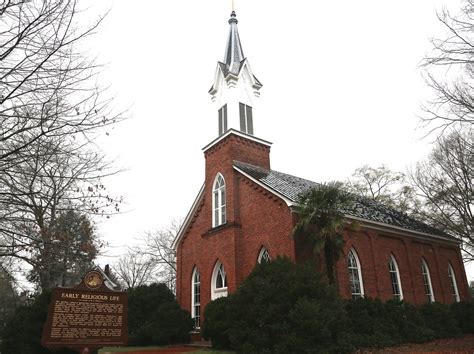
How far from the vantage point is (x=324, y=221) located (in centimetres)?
1789

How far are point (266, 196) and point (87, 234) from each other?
10.6 meters

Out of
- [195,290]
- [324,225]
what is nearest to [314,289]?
[324,225]

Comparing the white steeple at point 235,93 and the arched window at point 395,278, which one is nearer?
the arched window at point 395,278

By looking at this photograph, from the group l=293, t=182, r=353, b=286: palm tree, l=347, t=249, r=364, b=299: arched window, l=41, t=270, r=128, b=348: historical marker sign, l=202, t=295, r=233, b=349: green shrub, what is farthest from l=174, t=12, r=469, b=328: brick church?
l=41, t=270, r=128, b=348: historical marker sign

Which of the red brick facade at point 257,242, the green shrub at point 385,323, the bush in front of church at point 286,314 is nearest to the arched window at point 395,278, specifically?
the red brick facade at point 257,242

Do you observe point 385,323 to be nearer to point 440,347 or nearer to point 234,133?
point 440,347

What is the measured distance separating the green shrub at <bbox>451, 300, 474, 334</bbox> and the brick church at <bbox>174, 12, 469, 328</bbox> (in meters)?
2.87

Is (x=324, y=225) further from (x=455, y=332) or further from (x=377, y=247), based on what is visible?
(x=455, y=332)

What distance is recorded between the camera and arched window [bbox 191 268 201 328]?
23.2 meters

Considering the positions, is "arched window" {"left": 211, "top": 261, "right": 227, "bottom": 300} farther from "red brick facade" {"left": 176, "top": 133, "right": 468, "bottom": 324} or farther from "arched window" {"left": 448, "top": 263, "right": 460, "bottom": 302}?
"arched window" {"left": 448, "top": 263, "right": 460, "bottom": 302}

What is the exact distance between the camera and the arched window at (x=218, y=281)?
21.8 m

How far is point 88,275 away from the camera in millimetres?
10031

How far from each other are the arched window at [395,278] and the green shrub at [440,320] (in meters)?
3.58

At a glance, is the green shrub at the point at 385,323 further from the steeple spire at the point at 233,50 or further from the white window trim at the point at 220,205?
the steeple spire at the point at 233,50
